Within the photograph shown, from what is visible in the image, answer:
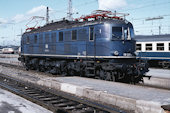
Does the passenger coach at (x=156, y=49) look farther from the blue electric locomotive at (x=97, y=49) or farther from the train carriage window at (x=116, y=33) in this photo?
the train carriage window at (x=116, y=33)

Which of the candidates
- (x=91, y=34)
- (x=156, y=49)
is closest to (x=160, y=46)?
(x=156, y=49)

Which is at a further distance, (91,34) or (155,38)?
(155,38)

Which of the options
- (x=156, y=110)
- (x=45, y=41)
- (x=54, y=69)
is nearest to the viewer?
(x=156, y=110)

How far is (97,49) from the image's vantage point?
1420 centimetres

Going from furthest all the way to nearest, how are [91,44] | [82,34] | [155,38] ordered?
[155,38] → [82,34] → [91,44]

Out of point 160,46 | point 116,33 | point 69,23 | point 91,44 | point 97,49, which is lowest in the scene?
point 97,49

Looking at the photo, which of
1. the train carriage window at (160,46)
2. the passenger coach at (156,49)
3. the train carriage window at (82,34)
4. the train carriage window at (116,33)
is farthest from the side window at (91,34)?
the train carriage window at (160,46)

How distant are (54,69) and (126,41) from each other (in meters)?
7.55

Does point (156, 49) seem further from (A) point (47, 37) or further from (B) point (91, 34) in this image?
(B) point (91, 34)

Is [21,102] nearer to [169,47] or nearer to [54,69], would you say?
[54,69]

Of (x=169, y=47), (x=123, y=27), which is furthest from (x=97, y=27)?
(x=169, y=47)

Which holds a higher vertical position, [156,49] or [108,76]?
[156,49]

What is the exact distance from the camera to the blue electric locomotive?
13.5 meters

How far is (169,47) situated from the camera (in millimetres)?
24500
